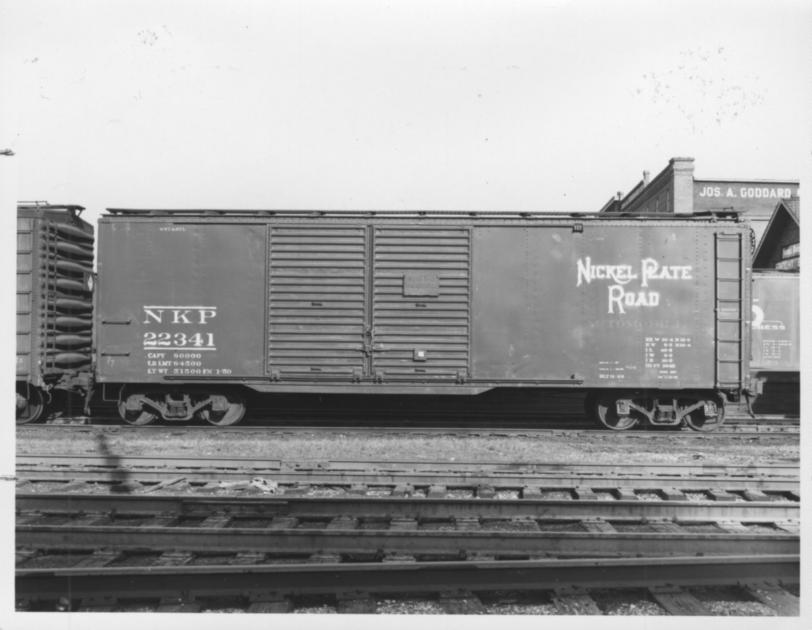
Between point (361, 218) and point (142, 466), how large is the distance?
15.5 feet

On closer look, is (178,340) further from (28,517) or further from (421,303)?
(421,303)

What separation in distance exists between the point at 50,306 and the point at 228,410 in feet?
11.2

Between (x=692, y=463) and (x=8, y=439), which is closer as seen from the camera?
(x=8, y=439)

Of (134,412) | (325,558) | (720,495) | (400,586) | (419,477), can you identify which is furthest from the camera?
(134,412)

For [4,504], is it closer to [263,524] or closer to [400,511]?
[263,524]

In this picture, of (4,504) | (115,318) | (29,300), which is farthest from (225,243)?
(4,504)

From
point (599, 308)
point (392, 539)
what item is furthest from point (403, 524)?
point (599, 308)

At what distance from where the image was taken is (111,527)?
4.78 m

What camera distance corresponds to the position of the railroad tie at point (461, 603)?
401 centimetres

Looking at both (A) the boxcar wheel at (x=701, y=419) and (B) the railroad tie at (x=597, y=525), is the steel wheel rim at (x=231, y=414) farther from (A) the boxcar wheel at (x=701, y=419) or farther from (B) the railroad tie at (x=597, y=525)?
(A) the boxcar wheel at (x=701, y=419)

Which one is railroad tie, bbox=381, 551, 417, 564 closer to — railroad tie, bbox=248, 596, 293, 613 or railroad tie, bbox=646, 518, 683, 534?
railroad tie, bbox=248, 596, 293, 613

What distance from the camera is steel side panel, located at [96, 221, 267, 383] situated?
8461 millimetres

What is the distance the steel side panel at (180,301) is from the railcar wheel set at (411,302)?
0.02 metres

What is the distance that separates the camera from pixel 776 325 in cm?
1182
